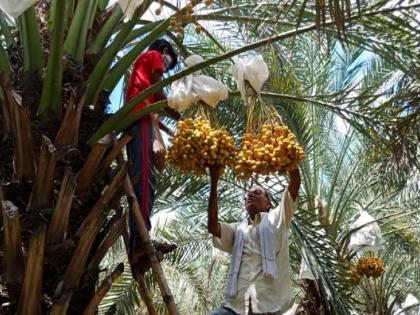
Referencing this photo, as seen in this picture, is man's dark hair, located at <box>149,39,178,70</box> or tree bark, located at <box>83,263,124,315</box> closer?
tree bark, located at <box>83,263,124,315</box>

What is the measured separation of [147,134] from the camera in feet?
11.0

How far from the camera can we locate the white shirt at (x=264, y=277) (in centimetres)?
339

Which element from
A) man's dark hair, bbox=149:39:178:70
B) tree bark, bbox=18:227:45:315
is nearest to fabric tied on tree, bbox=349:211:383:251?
man's dark hair, bbox=149:39:178:70

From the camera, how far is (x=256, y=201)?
12.2 feet

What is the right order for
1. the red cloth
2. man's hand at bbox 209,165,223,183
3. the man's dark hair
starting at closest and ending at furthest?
man's hand at bbox 209,165,223,183 < the red cloth < the man's dark hair

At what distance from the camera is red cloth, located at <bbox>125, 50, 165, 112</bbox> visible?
3545 millimetres

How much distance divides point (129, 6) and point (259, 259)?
1.35m

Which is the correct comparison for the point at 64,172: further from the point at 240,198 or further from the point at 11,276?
the point at 240,198

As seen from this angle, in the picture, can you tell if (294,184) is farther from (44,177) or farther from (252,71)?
(44,177)

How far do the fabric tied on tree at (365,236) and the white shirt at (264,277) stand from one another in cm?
440

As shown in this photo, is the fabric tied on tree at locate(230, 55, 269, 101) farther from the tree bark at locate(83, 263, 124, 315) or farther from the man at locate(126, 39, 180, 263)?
the tree bark at locate(83, 263, 124, 315)

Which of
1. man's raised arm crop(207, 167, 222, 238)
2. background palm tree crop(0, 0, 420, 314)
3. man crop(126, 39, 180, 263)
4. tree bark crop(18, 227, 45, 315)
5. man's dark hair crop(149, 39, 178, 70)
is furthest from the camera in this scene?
man's dark hair crop(149, 39, 178, 70)

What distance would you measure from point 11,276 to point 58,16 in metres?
1.06

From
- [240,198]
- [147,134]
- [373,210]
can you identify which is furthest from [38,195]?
[373,210]
